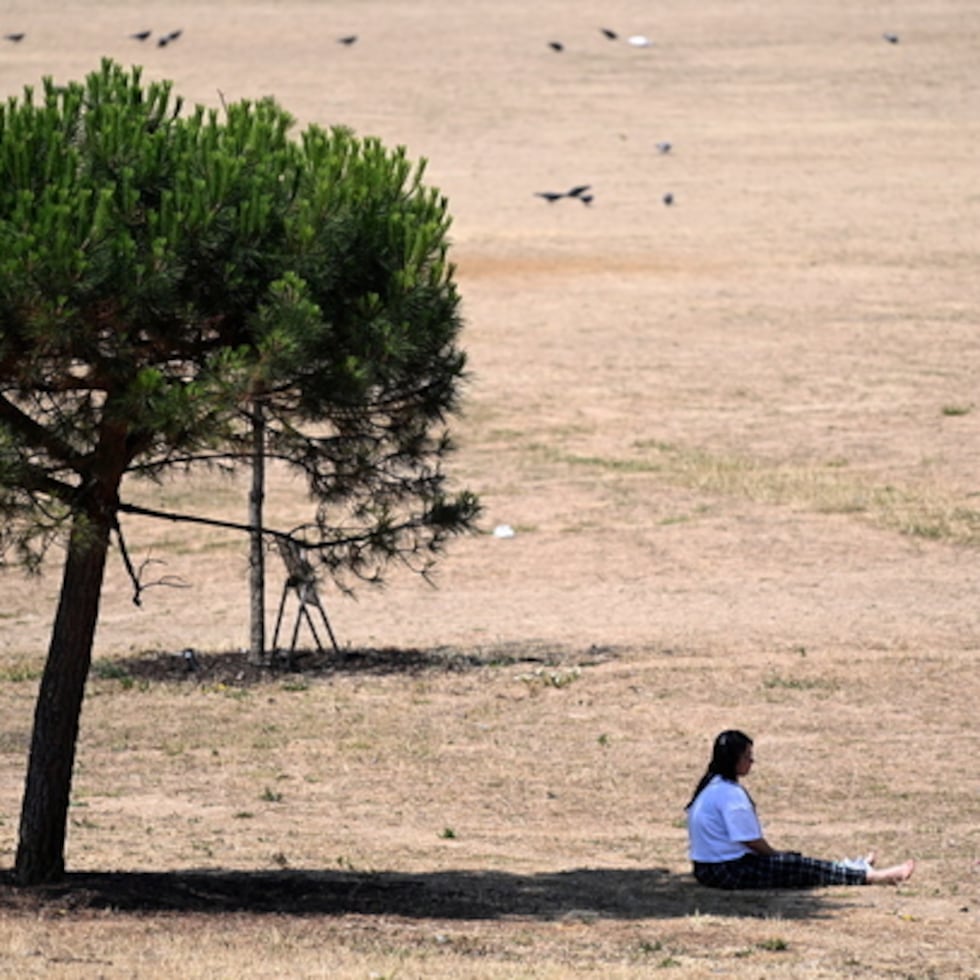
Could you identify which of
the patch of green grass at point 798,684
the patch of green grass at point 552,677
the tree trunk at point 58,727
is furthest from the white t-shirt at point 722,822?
the patch of green grass at point 552,677

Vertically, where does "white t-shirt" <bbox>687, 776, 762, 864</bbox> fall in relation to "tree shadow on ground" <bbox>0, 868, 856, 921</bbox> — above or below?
above

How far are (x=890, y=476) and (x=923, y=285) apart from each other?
12.1 m

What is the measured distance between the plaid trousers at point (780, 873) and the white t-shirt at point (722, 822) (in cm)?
6

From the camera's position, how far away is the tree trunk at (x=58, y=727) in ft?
36.0

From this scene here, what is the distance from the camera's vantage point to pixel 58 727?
434 inches

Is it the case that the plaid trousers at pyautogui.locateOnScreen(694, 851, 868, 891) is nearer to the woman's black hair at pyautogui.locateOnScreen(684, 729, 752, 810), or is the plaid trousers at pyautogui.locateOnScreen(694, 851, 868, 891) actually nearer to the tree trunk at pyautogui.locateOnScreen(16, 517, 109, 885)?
the woman's black hair at pyautogui.locateOnScreen(684, 729, 752, 810)

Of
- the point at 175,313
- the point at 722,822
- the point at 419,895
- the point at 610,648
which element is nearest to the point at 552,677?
the point at 610,648

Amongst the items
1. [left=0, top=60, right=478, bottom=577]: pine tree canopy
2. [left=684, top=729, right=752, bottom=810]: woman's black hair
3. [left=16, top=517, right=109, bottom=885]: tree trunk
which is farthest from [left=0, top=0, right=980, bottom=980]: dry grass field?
[left=0, top=60, right=478, bottom=577]: pine tree canopy

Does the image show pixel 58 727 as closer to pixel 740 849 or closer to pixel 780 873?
pixel 740 849

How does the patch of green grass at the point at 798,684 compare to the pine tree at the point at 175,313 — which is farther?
the patch of green grass at the point at 798,684

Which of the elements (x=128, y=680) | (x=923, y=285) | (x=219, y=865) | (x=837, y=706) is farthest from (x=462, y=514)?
(x=923, y=285)

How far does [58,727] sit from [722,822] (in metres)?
3.48

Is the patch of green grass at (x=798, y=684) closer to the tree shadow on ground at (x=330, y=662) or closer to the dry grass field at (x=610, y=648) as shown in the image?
the dry grass field at (x=610, y=648)

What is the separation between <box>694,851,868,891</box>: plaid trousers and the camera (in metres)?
11.1
